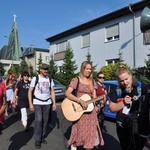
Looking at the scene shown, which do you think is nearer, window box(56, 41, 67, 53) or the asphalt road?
the asphalt road

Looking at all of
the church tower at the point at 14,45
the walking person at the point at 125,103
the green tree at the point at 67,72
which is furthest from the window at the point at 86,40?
the church tower at the point at 14,45

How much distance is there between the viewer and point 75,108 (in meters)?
4.73

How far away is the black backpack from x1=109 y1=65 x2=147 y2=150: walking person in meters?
0.28

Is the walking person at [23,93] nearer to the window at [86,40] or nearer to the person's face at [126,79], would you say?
the person's face at [126,79]

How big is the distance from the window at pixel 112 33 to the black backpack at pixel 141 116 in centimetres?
1762

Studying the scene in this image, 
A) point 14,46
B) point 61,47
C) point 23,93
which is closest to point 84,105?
point 23,93

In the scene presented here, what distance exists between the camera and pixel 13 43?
68375 millimetres

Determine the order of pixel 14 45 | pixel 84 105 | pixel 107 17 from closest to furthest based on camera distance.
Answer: pixel 84 105
pixel 107 17
pixel 14 45

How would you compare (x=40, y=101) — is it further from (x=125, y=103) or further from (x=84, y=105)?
(x=125, y=103)

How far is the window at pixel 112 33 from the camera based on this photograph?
2014 cm

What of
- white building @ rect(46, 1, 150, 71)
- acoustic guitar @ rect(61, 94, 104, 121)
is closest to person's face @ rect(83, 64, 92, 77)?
acoustic guitar @ rect(61, 94, 104, 121)

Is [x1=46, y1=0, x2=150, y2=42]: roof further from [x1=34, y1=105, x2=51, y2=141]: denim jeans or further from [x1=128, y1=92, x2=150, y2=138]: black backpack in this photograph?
[x1=128, y1=92, x2=150, y2=138]: black backpack

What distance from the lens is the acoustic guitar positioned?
462 centimetres

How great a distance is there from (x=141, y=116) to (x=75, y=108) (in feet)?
6.75
